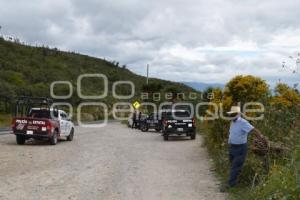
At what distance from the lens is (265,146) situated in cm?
1257

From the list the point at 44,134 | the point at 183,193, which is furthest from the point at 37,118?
the point at 183,193

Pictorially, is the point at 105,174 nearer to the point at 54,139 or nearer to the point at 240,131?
the point at 240,131

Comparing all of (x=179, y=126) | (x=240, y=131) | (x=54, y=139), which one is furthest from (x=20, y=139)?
(x=240, y=131)

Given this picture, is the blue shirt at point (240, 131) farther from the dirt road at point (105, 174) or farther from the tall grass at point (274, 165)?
the dirt road at point (105, 174)

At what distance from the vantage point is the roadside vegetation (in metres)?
9.54

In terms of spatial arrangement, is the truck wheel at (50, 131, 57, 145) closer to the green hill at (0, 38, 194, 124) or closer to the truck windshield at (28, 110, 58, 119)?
the truck windshield at (28, 110, 58, 119)

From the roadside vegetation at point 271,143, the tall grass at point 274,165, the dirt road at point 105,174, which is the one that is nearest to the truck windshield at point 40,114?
the dirt road at point 105,174

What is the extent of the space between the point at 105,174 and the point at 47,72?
3341 inches

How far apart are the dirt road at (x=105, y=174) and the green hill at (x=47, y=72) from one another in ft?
133

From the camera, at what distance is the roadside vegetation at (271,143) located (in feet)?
31.3

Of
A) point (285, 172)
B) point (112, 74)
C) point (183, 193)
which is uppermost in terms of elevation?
point (112, 74)

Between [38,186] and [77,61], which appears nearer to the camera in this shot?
[38,186]

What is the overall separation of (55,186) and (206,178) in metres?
4.25

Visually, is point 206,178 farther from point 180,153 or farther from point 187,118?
point 187,118
